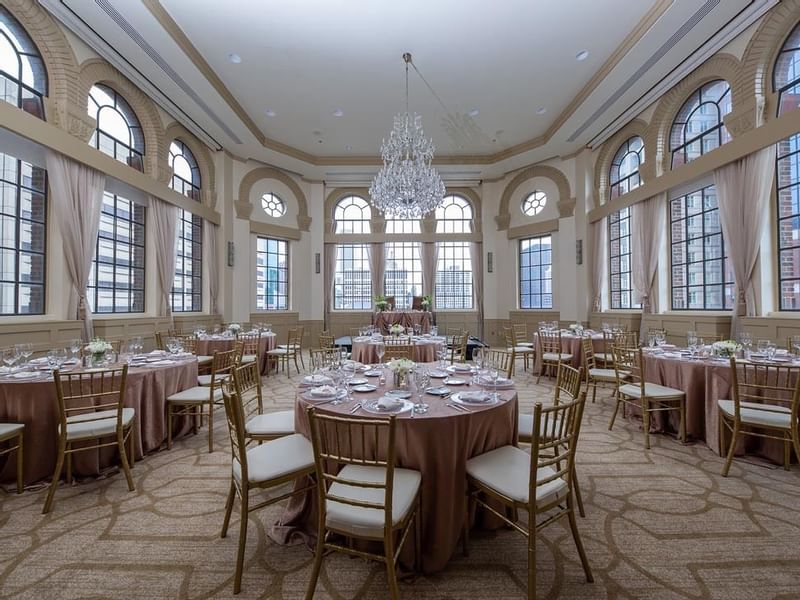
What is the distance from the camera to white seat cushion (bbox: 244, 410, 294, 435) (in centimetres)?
268

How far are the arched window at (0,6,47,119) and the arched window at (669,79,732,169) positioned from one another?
35.7 ft

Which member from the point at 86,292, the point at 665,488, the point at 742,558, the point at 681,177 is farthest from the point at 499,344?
the point at 86,292

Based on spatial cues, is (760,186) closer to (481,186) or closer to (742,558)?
(742,558)

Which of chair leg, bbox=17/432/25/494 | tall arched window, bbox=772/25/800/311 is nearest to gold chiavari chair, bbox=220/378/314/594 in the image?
chair leg, bbox=17/432/25/494

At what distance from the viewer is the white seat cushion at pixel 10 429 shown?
2.68 m

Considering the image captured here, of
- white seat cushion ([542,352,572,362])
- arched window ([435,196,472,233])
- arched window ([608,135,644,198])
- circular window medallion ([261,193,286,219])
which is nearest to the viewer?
white seat cushion ([542,352,572,362])

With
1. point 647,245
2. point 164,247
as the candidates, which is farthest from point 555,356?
point 164,247

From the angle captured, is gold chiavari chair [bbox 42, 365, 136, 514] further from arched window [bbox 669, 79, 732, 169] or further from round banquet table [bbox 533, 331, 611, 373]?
arched window [bbox 669, 79, 732, 169]

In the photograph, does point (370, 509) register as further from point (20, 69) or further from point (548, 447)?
point (20, 69)

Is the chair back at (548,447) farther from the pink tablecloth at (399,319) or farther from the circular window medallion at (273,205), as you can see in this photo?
the circular window medallion at (273,205)

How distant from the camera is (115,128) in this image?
6.62 metres

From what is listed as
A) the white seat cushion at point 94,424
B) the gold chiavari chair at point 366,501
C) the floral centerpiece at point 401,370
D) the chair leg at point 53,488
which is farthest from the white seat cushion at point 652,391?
the chair leg at point 53,488

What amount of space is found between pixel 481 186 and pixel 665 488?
1028 cm

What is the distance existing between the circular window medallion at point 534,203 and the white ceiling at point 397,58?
5.05 feet
